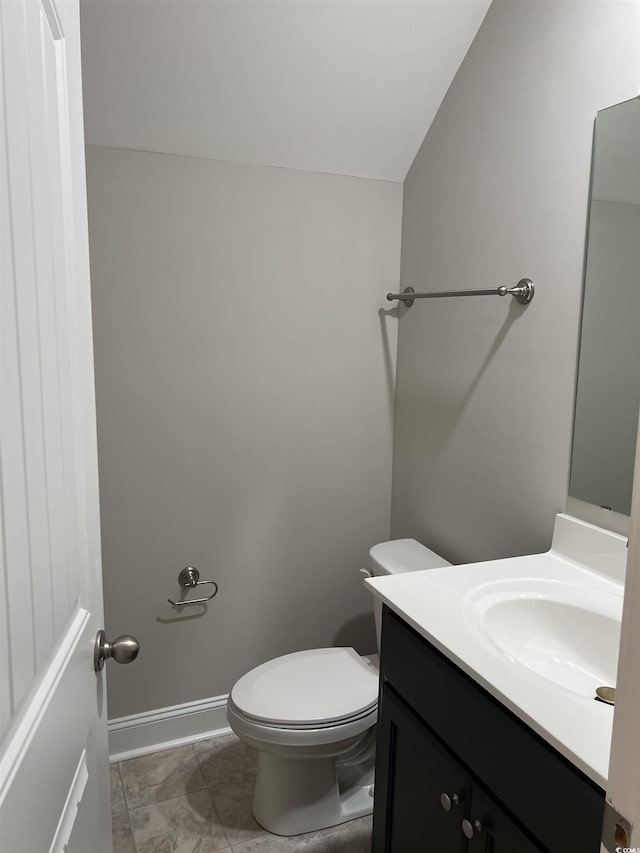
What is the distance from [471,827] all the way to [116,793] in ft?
4.46

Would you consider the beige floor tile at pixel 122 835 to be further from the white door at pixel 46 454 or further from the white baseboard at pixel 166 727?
the white door at pixel 46 454

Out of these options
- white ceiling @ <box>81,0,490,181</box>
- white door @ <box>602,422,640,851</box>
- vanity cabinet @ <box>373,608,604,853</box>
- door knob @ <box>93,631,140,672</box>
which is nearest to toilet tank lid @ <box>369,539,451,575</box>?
vanity cabinet @ <box>373,608,604,853</box>

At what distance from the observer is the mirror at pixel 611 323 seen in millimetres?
1384

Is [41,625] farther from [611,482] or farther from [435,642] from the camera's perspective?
[611,482]

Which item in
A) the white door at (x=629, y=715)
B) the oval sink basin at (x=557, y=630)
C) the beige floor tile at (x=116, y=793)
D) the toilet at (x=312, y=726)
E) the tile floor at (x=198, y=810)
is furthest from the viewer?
the beige floor tile at (x=116, y=793)

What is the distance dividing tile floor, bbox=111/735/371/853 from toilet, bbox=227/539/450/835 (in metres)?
0.05

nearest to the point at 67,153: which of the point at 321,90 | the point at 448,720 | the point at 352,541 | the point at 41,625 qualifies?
the point at 41,625

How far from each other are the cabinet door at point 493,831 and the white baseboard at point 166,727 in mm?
1369

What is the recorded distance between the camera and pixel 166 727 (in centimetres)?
221

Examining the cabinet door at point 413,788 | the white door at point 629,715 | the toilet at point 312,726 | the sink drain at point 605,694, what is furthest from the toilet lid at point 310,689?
the white door at point 629,715

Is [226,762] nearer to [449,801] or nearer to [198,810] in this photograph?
[198,810]

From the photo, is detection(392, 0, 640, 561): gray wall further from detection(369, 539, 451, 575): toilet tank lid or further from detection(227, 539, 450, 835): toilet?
detection(227, 539, 450, 835): toilet

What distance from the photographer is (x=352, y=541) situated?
95.0 inches

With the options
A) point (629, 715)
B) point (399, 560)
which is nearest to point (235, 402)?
point (399, 560)
